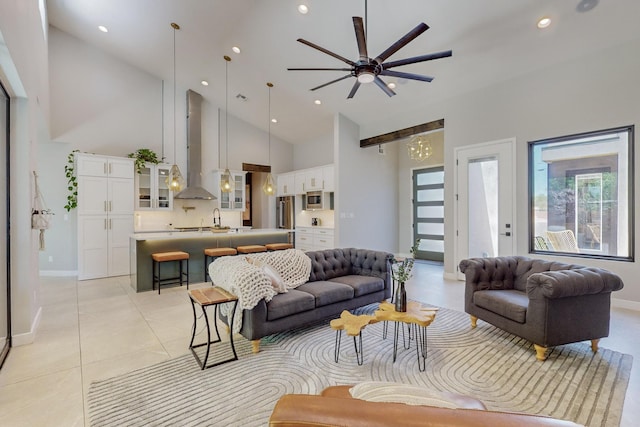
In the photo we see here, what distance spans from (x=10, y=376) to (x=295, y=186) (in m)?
7.06

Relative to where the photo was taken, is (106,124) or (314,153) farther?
(314,153)

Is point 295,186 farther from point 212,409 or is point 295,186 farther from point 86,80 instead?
point 212,409

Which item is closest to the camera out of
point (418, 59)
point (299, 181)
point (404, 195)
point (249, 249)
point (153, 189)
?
point (418, 59)

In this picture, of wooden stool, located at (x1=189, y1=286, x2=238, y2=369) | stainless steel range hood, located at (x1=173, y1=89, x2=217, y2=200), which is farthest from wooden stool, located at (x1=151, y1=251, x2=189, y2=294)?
stainless steel range hood, located at (x1=173, y1=89, x2=217, y2=200)

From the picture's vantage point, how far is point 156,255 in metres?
5.14

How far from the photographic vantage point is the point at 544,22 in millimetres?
3928

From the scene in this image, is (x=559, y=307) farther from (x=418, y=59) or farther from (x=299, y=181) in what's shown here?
(x=299, y=181)

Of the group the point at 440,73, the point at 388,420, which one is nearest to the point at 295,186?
the point at 440,73

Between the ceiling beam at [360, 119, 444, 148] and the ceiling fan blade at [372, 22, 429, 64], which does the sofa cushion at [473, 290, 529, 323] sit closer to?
the ceiling fan blade at [372, 22, 429, 64]

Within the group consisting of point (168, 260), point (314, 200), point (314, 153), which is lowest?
point (168, 260)

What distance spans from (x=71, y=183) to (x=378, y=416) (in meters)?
8.09

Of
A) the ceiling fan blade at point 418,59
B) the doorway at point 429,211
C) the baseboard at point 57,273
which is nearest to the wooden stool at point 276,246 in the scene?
the doorway at point 429,211

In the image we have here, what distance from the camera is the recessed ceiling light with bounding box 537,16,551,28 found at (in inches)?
153

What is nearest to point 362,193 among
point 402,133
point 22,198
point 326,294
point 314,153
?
point 402,133
